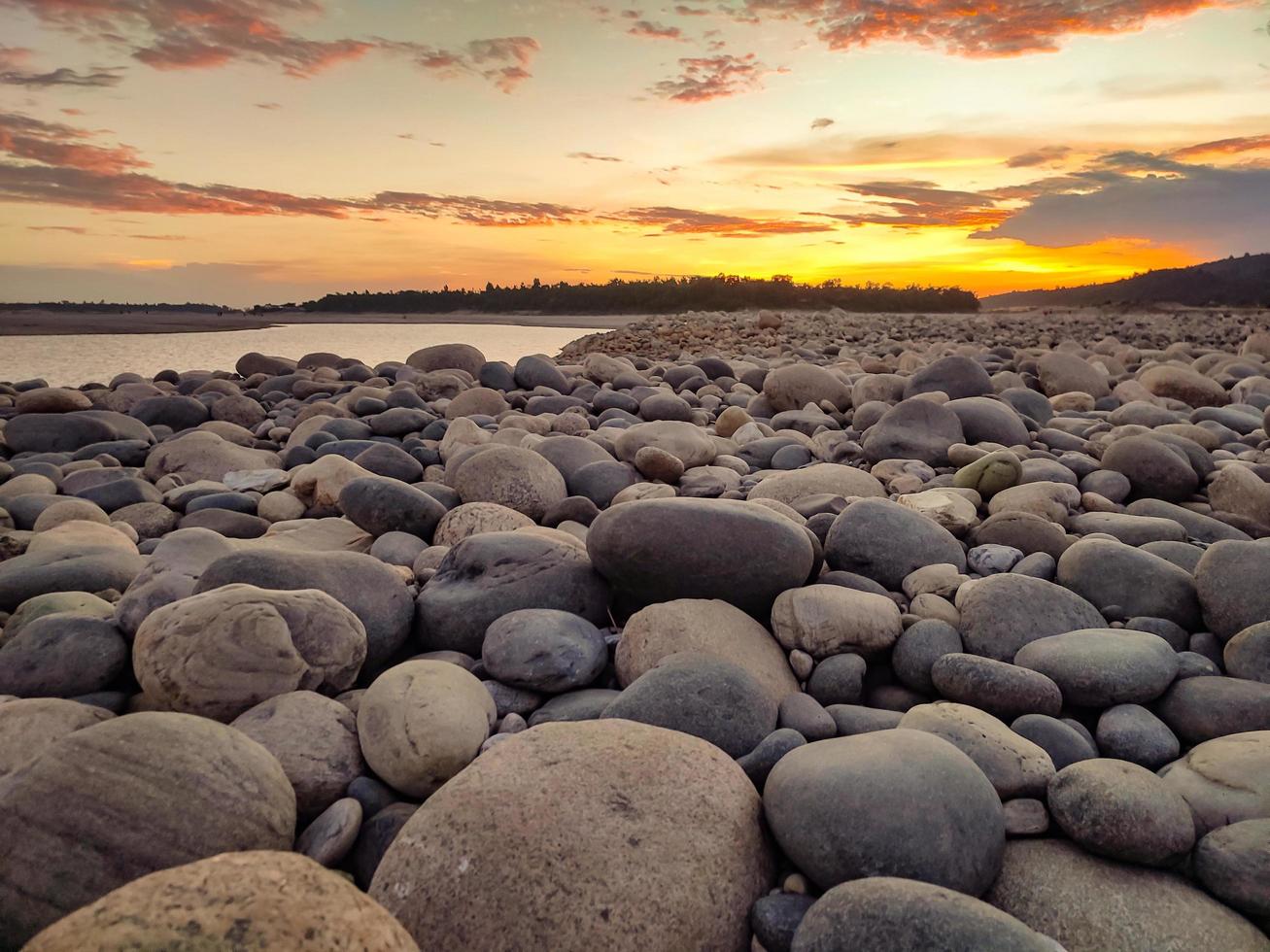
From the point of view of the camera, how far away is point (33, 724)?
6.60ft

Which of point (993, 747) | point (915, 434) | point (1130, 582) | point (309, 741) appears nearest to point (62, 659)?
point (309, 741)

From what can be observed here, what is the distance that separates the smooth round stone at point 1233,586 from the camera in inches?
107

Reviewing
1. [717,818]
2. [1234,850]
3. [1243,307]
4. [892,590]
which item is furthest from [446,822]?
[1243,307]

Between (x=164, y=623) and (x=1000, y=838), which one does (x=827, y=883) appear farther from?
(x=164, y=623)

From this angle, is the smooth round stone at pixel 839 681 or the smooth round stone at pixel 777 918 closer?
A: the smooth round stone at pixel 777 918

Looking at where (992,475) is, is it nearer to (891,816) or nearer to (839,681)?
(839,681)

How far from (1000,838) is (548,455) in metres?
3.58

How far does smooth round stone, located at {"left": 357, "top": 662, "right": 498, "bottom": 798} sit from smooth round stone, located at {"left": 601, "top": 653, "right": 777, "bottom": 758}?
15.0 inches

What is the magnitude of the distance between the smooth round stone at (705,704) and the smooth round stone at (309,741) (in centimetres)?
69

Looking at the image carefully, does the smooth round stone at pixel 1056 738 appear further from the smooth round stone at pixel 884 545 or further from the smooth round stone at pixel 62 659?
the smooth round stone at pixel 62 659

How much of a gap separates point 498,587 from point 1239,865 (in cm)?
218

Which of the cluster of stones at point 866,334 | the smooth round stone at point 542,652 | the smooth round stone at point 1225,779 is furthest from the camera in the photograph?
the cluster of stones at point 866,334

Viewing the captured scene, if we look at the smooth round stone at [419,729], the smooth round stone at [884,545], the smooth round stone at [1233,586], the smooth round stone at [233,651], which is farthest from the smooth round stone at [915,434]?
the smooth round stone at [233,651]

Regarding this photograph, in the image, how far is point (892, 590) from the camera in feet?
10.5
